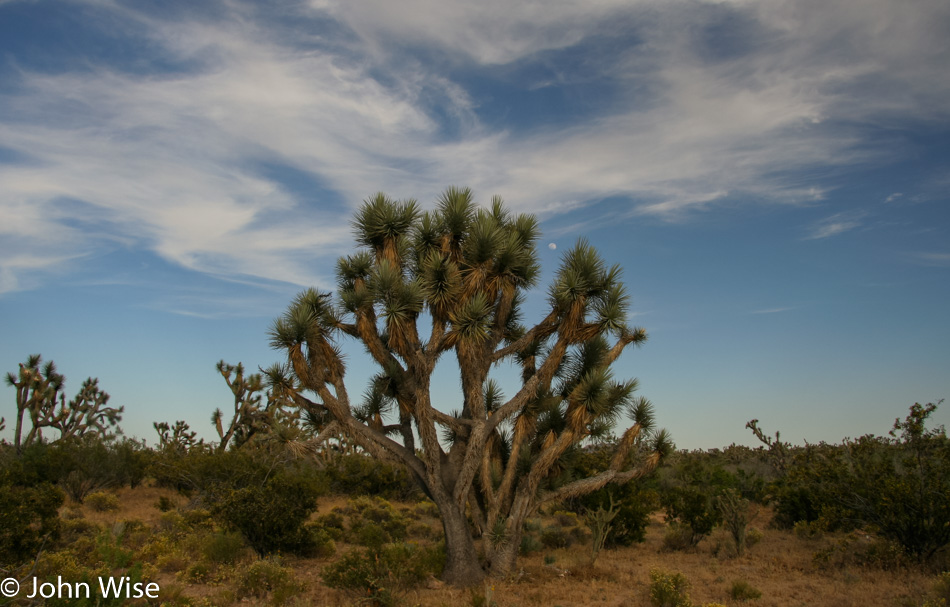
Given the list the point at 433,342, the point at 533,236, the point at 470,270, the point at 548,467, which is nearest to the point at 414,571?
the point at 548,467

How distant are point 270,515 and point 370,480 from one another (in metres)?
12.8

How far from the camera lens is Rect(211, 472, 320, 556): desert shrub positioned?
1251 cm

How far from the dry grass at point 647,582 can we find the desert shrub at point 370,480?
10.4m

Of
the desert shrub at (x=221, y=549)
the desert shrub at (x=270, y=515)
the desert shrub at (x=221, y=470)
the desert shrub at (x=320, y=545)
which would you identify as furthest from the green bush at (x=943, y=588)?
the desert shrub at (x=221, y=470)

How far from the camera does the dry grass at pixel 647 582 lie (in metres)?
9.54

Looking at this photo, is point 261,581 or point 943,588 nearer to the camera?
point 943,588

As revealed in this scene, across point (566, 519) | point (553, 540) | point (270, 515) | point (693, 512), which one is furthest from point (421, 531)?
point (693, 512)

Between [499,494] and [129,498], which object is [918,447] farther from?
[129,498]

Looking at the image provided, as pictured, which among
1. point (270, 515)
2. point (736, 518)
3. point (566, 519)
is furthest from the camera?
point (566, 519)

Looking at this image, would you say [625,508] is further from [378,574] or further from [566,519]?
[378,574]

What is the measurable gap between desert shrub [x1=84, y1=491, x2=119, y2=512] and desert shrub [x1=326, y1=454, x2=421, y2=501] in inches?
308

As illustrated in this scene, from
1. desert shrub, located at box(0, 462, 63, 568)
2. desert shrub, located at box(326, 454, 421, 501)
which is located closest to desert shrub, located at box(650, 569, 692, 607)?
desert shrub, located at box(0, 462, 63, 568)

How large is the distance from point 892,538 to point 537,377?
7.36 metres

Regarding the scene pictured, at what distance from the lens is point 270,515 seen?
1262 centimetres
